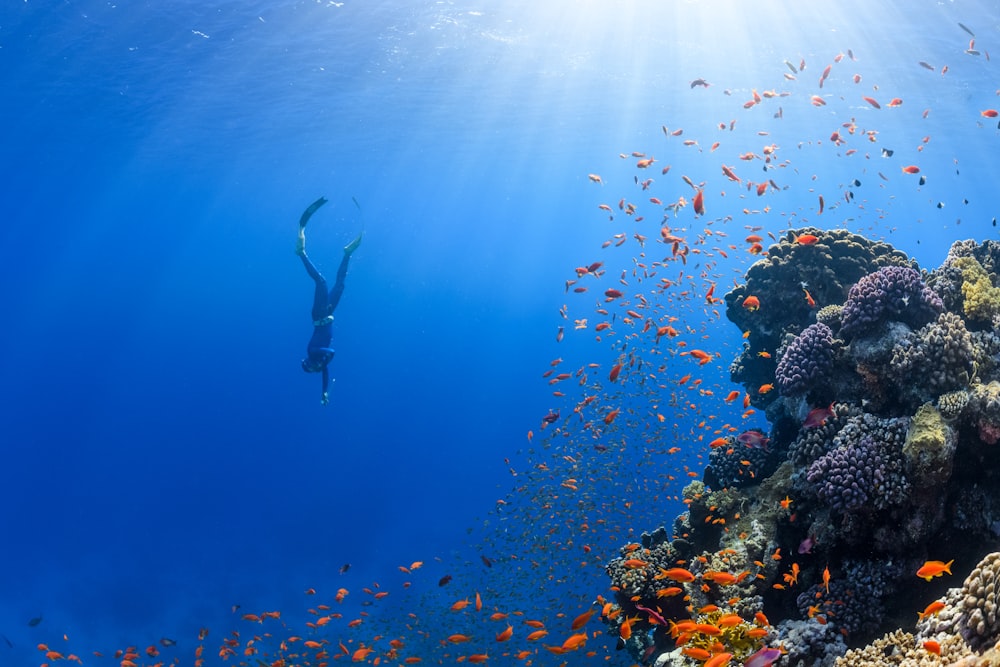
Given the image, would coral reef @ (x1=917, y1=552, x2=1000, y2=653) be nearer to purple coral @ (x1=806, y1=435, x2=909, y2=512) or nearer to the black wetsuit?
purple coral @ (x1=806, y1=435, x2=909, y2=512)

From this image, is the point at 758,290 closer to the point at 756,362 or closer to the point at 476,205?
the point at 756,362

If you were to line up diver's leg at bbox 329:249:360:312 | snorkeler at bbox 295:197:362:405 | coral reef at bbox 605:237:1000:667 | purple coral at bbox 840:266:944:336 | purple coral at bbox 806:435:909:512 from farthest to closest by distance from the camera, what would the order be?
diver's leg at bbox 329:249:360:312 → snorkeler at bbox 295:197:362:405 → purple coral at bbox 840:266:944:336 → purple coral at bbox 806:435:909:512 → coral reef at bbox 605:237:1000:667

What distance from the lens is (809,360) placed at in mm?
7746

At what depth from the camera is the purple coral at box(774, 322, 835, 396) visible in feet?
25.3

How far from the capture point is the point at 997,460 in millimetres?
6367

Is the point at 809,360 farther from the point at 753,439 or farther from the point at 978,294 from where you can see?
the point at 978,294

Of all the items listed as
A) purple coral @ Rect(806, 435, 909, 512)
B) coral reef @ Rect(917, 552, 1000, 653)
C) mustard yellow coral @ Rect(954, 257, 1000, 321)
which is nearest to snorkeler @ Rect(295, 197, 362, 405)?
purple coral @ Rect(806, 435, 909, 512)

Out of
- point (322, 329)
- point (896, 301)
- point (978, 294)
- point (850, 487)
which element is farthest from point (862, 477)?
point (322, 329)

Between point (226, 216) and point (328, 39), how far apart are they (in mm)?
54818

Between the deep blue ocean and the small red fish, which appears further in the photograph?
the deep blue ocean

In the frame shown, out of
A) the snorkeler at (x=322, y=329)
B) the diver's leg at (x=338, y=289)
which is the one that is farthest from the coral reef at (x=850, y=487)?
the diver's leg at (x=338, y=289)

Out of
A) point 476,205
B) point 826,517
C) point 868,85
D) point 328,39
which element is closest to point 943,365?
point 826,517

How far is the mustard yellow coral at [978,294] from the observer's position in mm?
7336

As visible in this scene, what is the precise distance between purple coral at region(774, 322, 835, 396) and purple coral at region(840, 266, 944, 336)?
0.41 m
